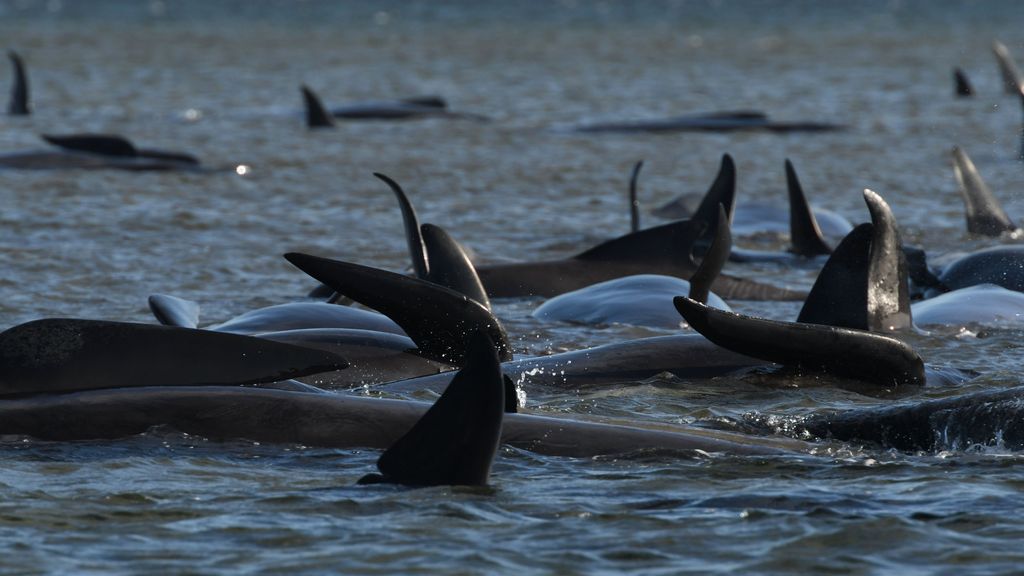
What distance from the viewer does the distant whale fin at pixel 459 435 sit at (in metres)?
5.32

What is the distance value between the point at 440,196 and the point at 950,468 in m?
10.8

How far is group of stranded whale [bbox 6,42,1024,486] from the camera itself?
20.4 ft

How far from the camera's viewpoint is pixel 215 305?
35.2 feet

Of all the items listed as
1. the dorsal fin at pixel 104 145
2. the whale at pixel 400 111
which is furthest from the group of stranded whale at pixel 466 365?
the whale at pixel 400 111

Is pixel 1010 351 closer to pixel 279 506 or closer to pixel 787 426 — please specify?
pixel 787 426

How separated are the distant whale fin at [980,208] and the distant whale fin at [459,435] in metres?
8.01

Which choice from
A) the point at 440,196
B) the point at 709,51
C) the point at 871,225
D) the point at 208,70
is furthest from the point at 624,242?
the point at 709,51

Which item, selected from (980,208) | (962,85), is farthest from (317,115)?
(980,208)

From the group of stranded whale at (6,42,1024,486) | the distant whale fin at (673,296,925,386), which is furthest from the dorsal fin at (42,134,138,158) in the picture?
the distant whale fin at (673,296,925,386)

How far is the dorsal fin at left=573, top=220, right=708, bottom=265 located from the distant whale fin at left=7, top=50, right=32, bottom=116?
14513 mm

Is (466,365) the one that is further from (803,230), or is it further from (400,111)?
(400,111)

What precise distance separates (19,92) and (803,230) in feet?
45.3

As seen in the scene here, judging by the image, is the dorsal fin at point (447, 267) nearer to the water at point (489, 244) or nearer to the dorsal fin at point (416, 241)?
the dorsal fin at point (416, 241)

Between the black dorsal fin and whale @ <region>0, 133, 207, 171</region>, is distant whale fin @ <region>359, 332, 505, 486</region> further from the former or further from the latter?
whale @ <region>0, 133, 207, 171</region>
